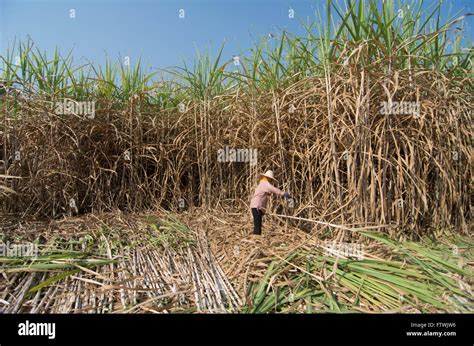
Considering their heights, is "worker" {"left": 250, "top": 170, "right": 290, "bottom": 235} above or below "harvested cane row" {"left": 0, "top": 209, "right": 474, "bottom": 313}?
above

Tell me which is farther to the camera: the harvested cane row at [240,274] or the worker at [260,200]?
the worker at [260,200]

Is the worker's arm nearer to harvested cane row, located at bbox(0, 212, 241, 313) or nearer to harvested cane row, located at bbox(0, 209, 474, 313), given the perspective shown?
harvested cane row, located at bbox(0, 209, 474, 313)

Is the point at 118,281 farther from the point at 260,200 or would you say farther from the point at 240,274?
the point at 260,200

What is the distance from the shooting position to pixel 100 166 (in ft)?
8.00

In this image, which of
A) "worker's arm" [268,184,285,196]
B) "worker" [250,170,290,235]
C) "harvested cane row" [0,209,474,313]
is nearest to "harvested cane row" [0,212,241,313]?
"harvested cane row" [0,209,474,313]

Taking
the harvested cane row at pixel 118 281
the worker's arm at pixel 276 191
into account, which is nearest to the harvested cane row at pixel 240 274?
the harvested cane row at pixel 118 281

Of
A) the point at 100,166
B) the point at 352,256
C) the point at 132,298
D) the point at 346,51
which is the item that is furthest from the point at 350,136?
the point at 100,166

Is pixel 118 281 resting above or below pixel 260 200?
below

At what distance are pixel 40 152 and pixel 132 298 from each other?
1590mm

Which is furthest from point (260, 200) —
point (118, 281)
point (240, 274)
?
point (118, 281)

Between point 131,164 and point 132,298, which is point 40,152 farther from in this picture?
point 132,298

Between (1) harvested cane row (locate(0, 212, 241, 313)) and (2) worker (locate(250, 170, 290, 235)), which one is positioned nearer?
(1) harvested cane row (locate(0, 212, 241, 313))

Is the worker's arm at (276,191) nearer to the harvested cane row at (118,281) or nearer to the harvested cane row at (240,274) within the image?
the harvested cane row at (240,274)
